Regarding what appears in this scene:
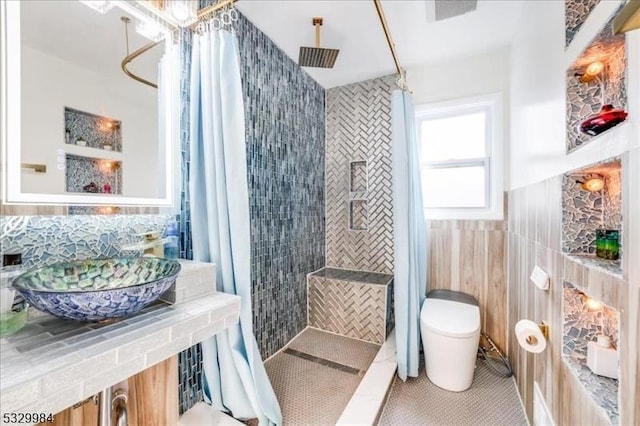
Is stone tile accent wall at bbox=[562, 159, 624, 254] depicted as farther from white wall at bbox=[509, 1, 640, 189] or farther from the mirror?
the mirror

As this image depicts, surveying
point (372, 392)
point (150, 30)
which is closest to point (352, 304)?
point (372, 392)

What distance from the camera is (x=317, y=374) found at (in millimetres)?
1891

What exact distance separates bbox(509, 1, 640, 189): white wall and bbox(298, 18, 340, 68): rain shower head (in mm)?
1209

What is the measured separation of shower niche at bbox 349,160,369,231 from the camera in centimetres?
276

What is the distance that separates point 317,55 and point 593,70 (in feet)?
5.10

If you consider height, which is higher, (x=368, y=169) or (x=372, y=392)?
(x=368, y=169)

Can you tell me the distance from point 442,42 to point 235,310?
2.52 meters

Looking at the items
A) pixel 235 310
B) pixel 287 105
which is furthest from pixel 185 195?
pixel 287 105

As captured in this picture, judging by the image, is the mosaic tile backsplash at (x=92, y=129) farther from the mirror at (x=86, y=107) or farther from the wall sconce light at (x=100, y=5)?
the wall sconce light at (x=100, y=5)

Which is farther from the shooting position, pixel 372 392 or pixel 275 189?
pixel 275 189

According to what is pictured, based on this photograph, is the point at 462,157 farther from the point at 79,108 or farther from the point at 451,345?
the point at 79,108

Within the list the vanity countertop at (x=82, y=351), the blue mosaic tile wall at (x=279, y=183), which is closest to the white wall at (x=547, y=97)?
the vanity countertop at (x=82, y=351)

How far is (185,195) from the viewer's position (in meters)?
1.49

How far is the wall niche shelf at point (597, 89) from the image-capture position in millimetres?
838
